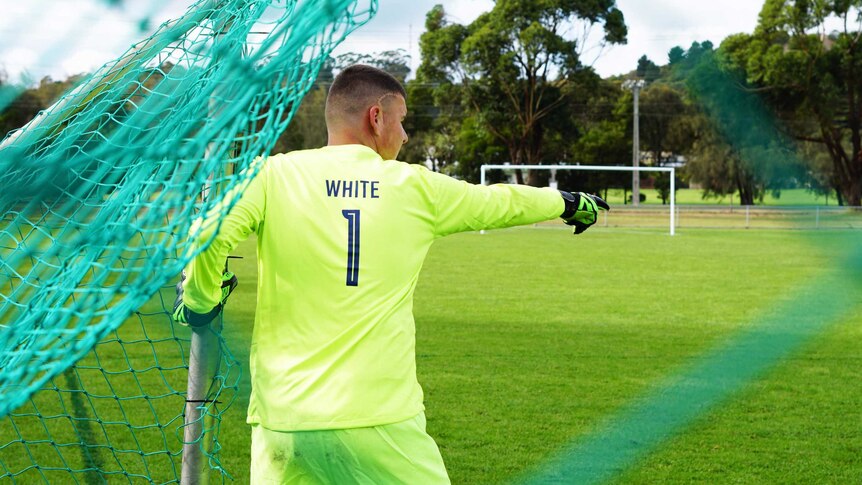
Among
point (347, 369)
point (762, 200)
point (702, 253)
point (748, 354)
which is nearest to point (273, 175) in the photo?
point (347, 369)

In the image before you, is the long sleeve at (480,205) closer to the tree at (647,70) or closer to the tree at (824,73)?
the tree at (824,73)

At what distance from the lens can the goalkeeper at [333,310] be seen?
8.13 ft

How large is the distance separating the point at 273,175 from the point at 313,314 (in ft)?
1.24

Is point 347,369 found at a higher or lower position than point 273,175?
lower

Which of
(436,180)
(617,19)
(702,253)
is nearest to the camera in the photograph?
(436,180)

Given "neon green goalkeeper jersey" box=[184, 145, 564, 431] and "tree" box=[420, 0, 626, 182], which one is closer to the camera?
"neon green goalkeeper jersey" box=[184, 145, 564, 431]

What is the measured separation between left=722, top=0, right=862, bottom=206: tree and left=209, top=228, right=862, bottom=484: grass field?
10465mm

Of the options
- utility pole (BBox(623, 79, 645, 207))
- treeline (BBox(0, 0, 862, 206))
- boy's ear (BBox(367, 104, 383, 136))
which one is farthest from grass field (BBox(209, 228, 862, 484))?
utility pole (BBox(623, 79, 645, 207))

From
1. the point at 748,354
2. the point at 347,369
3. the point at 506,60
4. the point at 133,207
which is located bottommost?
the point at 748,354

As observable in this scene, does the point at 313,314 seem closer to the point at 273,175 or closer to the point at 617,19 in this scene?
the point at 273,175

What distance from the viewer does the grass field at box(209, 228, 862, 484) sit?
516 cm

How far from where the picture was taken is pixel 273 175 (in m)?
2.55

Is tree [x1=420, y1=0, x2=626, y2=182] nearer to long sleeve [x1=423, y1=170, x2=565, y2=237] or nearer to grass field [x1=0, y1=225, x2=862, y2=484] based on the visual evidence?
grass field [x1=0, y1=225, x2=862, y2=484]

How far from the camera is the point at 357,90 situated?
2.68 meters
